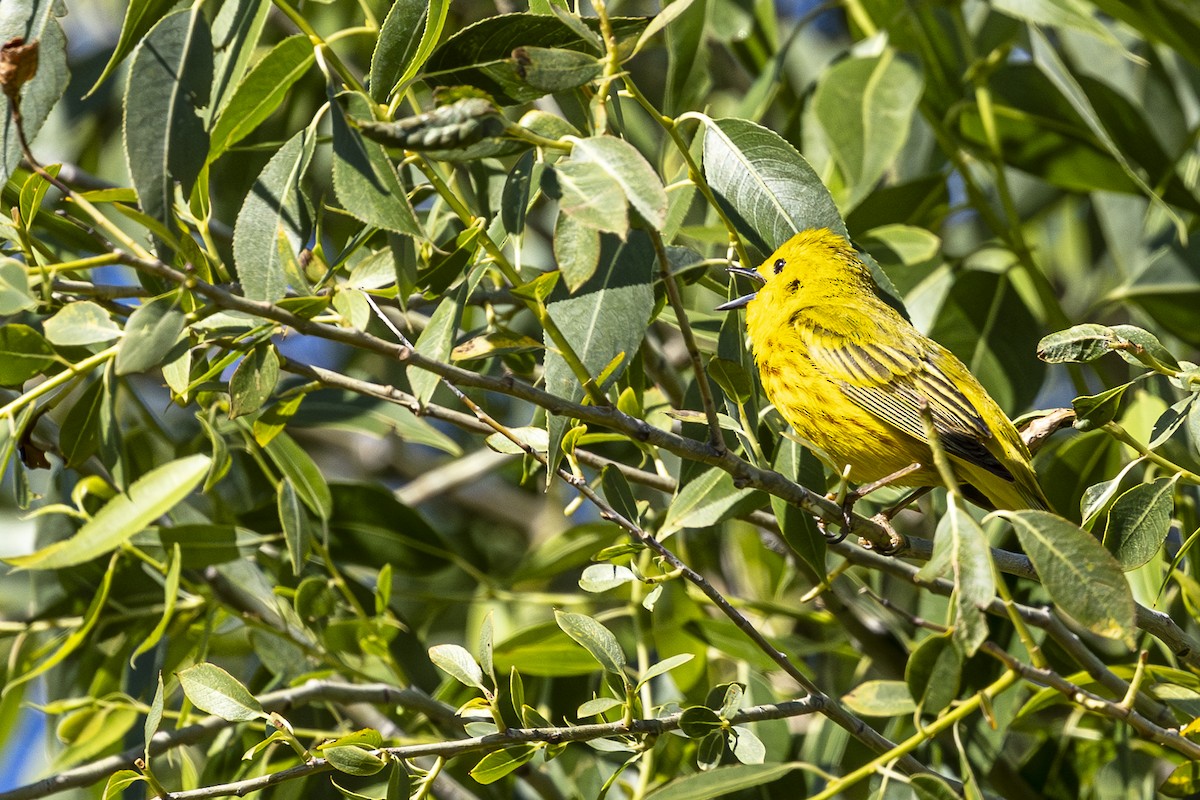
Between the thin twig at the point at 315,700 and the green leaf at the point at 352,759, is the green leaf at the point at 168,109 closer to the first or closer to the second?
the green leaf at the point at 352,759

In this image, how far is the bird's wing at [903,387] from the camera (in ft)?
8.97

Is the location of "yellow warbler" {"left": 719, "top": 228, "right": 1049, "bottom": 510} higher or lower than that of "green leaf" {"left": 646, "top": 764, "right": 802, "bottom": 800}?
higher

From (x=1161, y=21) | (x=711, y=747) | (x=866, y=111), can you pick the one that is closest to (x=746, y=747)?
(x=711, y=747)

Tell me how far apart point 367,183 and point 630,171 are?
0.42 m

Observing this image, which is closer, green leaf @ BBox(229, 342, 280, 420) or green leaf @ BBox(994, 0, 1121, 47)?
green leaf @ BBox(229, 342, 280, 420)

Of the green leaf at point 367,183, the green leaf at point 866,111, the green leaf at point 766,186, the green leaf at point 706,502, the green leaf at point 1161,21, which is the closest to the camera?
the green leaf at point 367,183

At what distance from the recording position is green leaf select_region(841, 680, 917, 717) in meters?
2.54

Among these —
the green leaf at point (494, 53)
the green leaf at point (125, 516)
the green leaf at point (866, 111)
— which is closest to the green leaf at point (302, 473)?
the green leaf at point (125, 516)

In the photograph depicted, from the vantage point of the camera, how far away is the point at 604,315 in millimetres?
1978

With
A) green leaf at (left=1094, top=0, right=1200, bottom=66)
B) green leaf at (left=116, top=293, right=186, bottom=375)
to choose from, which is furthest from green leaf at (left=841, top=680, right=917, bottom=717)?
green leaf at (left=1094, top=0, right=1200, bottom=66)

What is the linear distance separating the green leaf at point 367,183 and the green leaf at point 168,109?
10.2 inches

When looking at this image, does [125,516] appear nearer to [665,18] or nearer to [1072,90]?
[665,18]

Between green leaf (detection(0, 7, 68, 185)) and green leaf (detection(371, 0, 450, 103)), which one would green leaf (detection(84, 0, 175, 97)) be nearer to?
green leaf (detection(0, 7, 68, 185))

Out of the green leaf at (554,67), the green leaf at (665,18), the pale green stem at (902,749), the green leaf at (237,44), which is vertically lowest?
the pale green stem at (902,749)
